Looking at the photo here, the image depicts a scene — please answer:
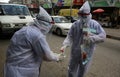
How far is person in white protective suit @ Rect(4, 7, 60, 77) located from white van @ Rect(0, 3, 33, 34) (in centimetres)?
967

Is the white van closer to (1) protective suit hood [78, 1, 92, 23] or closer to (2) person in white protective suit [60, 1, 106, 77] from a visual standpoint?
(2) person in white protective suit [60, 1, 106, 77]

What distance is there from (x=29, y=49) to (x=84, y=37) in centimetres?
169

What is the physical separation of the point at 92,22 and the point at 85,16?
201 mm

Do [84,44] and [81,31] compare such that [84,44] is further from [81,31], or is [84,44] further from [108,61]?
[108,61]

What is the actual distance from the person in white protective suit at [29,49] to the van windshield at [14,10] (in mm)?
10555

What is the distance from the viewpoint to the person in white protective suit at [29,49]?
9.84 ft

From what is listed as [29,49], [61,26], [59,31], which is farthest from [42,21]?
[59,31]

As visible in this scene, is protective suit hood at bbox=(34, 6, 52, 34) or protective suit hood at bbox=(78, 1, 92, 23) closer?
protective suit hood at bbox=(34, 6, 52, 34)

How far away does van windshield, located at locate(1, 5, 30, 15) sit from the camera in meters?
13.4

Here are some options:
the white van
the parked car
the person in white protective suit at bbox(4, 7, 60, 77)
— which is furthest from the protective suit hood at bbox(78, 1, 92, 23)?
the parked car

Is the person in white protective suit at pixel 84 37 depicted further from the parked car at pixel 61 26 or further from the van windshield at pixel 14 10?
the parked car at pixel 61 26

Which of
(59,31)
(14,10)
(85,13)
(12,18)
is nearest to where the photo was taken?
(85,13)

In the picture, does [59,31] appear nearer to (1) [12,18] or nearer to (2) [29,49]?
(1) [12,18]

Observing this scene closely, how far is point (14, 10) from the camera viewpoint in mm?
13711
